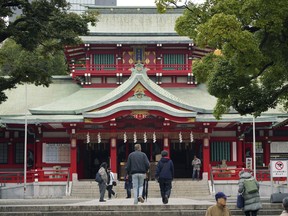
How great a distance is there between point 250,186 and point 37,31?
8427mm

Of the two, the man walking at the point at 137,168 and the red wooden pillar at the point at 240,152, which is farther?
the red wooden pillar at the point at 240,152

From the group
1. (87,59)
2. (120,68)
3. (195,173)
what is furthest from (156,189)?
(87,59)

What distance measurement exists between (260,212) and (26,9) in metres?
9.72

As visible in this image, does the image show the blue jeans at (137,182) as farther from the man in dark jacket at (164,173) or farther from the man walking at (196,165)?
the man walking at (196,165)

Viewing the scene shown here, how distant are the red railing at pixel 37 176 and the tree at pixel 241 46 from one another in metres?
15.3

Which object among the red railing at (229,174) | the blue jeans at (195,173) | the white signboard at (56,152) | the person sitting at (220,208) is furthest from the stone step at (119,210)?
the white signboard at (56,152)

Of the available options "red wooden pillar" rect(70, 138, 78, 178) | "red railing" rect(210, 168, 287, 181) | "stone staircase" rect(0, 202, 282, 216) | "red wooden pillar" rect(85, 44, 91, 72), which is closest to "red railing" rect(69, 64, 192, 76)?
"red wooden pillar" rect(85, 44, 91, 72)

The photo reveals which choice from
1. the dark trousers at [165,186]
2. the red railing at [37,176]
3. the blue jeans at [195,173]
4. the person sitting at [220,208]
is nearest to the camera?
the person sitting at [220,208]

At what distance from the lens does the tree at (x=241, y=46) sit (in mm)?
19016

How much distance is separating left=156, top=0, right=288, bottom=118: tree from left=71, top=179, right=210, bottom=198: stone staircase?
11.7 meters

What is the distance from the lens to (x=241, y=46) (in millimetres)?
19266

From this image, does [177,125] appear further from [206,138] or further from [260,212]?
[260,212]

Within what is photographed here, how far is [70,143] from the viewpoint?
39.0m

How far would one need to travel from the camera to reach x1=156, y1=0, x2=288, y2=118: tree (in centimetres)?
1902
